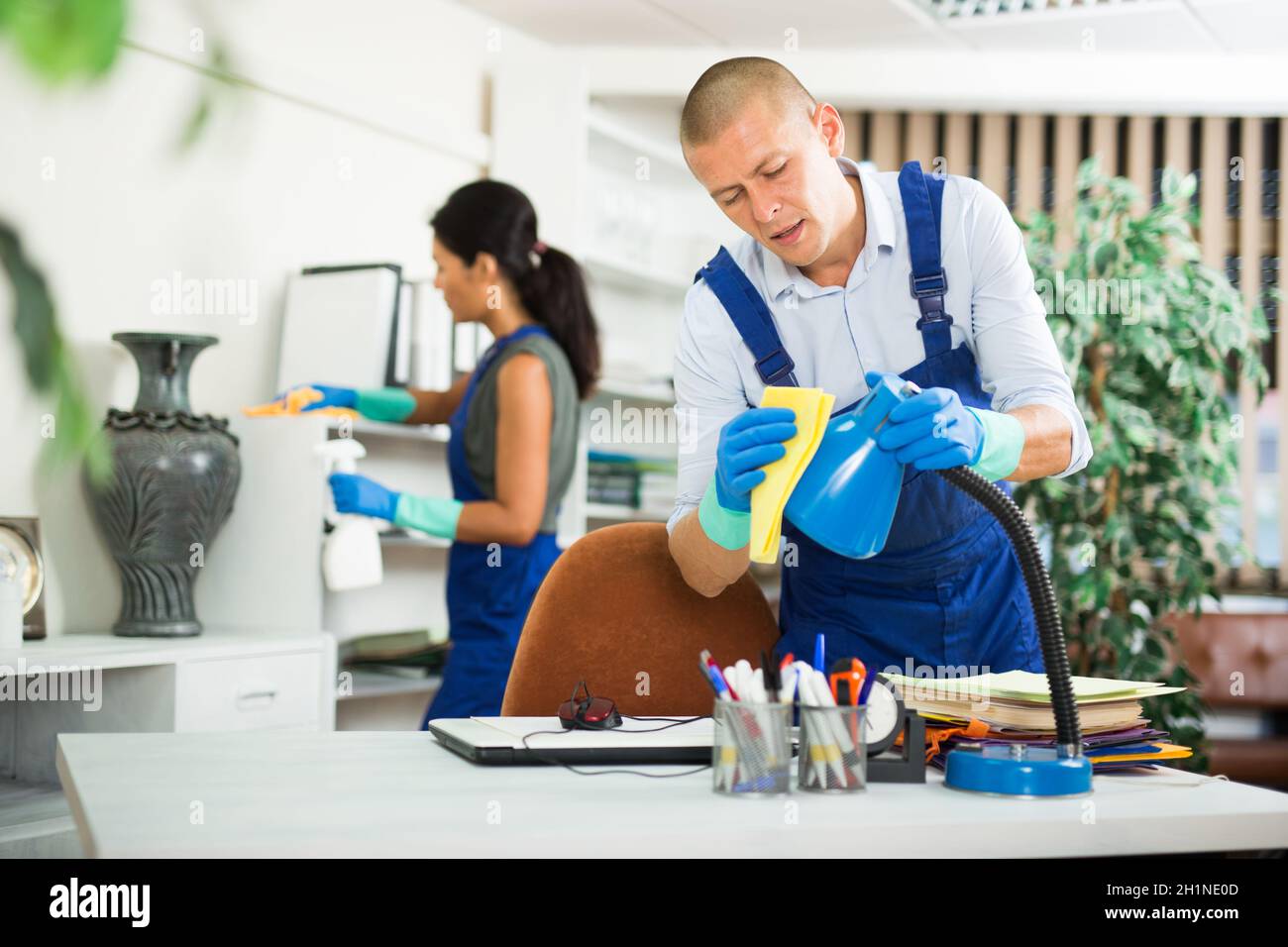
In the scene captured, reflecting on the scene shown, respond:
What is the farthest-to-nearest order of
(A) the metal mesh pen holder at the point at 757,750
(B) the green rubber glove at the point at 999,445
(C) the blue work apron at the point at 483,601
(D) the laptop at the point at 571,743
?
1. (C) the blue work apron at the point at 483,601
2. (B) the green rubber glove at the point at 999,445
3. (D) the laptop at the point at 571,743
4. (A) the metal mesh pen holder at the point at 757,750

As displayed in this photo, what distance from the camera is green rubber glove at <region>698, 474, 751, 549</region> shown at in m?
1.48

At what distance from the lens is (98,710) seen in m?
2.49

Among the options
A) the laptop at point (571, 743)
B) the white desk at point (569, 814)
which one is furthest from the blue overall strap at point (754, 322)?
the white desk at point (569, 814)

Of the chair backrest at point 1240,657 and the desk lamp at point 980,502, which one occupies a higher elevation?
the desk lamp at point 980,502

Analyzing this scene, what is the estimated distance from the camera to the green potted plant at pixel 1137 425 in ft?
11.4

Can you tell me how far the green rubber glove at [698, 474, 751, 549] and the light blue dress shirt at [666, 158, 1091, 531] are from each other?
12 cm

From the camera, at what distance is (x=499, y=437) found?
236 centimetres

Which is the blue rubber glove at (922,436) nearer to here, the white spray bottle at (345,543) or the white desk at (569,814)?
the white desk at (569,814)

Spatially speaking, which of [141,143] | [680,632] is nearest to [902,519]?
[680,632]

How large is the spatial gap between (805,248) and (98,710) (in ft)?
5.81

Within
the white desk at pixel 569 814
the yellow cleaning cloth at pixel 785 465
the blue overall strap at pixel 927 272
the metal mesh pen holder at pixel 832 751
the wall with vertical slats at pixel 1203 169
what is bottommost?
the white desk at pixel 569 814

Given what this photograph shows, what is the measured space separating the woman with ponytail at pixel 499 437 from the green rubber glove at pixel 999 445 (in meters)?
Answer: 1.08

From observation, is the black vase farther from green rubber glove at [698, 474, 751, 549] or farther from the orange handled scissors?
the orange handled scissors
